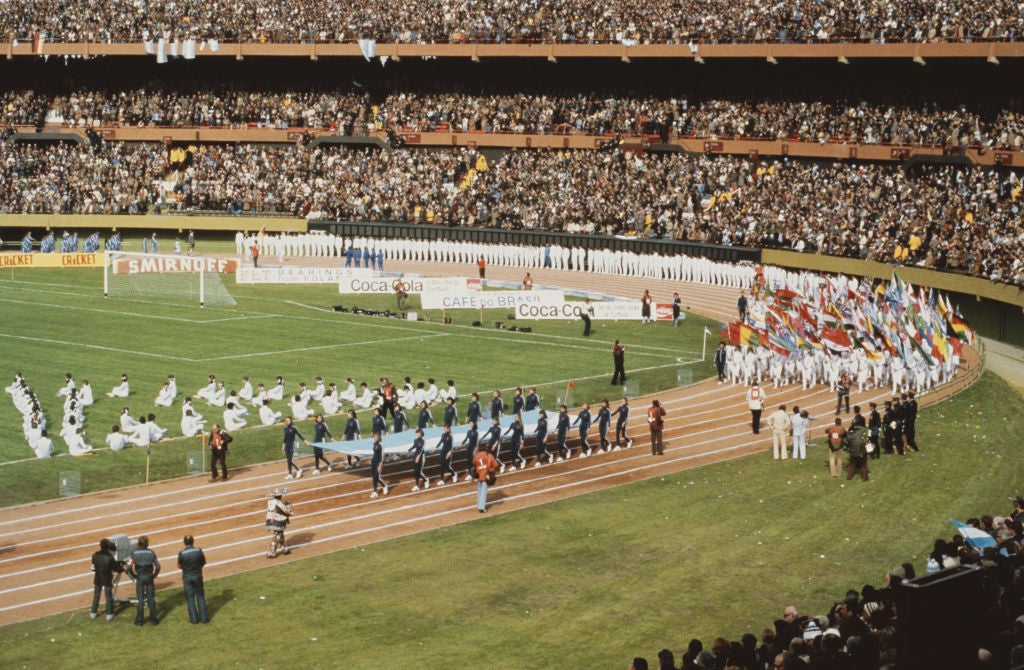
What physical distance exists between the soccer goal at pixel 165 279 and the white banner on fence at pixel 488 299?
29.3 feet

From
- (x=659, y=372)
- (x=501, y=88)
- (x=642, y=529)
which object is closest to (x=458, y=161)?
(x=501, y=88)

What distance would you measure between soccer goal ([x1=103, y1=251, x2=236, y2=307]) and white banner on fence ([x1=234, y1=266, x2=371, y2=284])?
5.07 feet

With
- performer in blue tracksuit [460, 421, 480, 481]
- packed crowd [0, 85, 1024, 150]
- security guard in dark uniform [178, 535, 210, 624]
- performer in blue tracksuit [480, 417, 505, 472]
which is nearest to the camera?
security guard in dark uniform [178, 535, 210, 624]

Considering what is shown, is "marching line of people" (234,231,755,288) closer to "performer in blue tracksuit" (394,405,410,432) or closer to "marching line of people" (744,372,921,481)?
"marching line of people" (744,372,921,481)

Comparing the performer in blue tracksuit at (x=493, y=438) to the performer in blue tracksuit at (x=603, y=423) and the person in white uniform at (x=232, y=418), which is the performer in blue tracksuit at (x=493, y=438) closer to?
the performer in blue tracksuit at (x=603, y=423)

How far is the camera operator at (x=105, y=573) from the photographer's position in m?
19.2

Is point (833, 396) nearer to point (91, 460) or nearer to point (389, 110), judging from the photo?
point (91, 460)

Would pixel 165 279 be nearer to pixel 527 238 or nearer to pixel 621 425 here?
pixel 527 238

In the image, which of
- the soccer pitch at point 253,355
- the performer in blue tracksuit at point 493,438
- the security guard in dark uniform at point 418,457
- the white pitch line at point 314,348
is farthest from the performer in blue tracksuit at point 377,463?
the white pitch line at point 314,348

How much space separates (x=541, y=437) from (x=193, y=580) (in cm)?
1178

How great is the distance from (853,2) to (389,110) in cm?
2889

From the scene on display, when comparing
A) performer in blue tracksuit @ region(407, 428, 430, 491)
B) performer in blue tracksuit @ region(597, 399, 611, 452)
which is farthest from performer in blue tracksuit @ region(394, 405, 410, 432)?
performer in blue tracksuit @ region(597, 399, 611, 452)

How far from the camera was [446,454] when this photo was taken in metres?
27.5

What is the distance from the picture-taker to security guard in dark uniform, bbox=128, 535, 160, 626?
62.0ft
